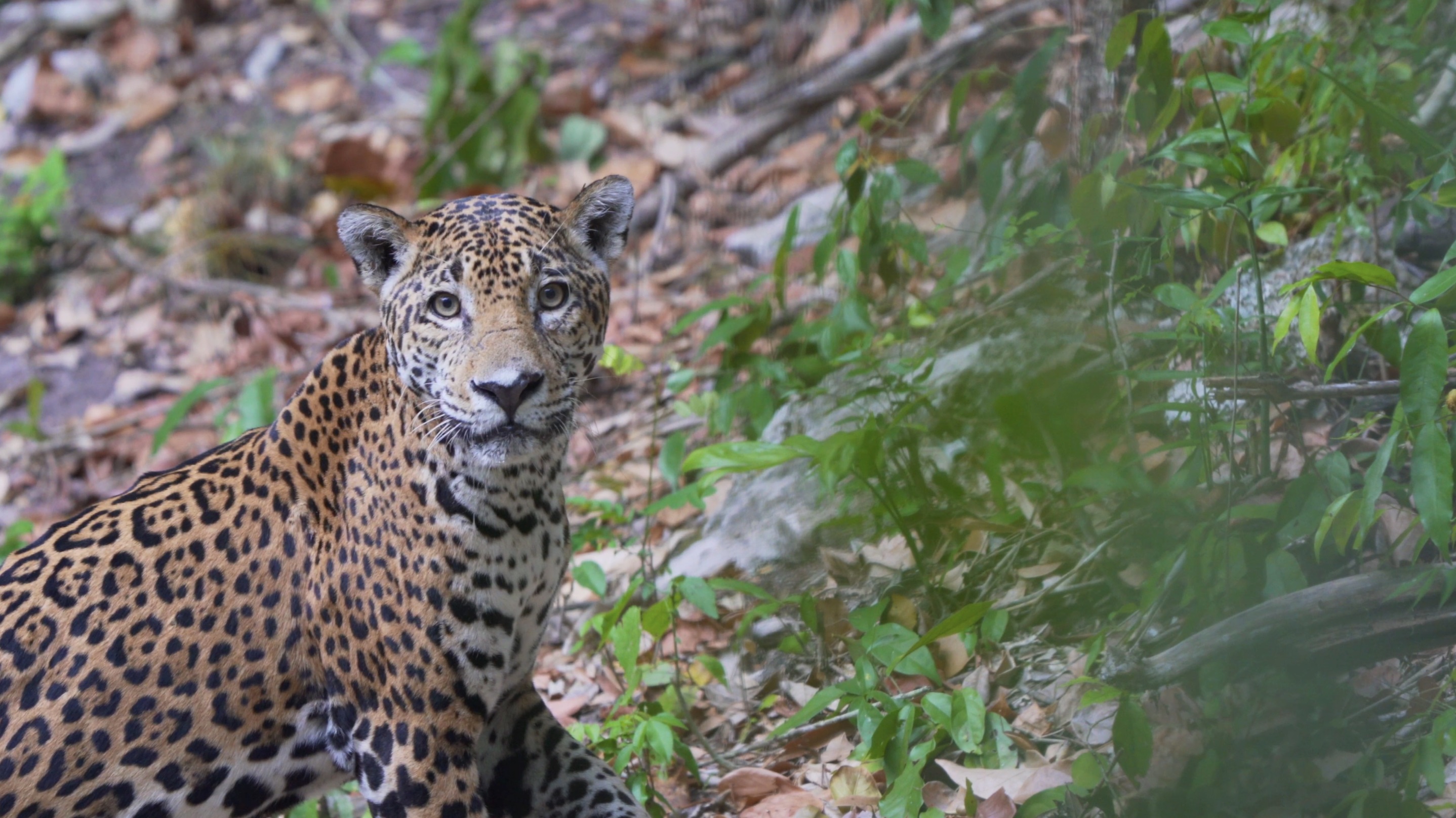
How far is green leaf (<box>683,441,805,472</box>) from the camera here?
4512 millimetres

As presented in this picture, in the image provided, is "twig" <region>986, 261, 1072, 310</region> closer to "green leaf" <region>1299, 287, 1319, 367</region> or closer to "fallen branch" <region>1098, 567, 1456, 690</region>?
"green leaf" <region>1299, 287, 1319, 367</region>

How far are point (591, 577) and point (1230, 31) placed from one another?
2983 mm

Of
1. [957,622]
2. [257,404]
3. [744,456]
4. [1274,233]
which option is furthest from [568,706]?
[1274,233]

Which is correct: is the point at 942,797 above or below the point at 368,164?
below

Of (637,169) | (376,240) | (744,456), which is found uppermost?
(376,240)

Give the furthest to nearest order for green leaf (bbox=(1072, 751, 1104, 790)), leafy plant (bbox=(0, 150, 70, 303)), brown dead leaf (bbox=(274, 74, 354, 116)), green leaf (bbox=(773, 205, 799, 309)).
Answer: brown dead leaf (bbox=(274, 74, 354, 116)), leafy plant (bbox=(0, 150, 70, 303)), green leaf (bbox=(773, 205, 799, 309)), green leaf (bbox=(1072, 751, 1104, 790))

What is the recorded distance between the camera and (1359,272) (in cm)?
334

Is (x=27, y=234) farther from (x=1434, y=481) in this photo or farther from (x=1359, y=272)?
(x=1434, y=481)

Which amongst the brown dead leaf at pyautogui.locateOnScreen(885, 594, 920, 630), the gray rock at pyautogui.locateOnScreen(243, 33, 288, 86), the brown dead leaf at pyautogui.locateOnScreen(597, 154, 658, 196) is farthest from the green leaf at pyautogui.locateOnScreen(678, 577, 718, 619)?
the gray rock at pyautogui.locateOnScreen(243, 33, 288, 86)

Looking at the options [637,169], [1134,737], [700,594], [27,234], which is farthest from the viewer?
[27,234]

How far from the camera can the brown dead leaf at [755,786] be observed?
487 centimetres

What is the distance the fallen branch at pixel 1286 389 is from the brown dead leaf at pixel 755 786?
80.2 inches

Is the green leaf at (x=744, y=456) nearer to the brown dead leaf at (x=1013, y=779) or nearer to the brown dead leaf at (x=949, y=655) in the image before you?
the brown dead leaf at (x=949, y=655)

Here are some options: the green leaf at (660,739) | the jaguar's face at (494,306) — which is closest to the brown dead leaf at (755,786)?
the green leaf at (660,739)
